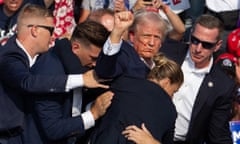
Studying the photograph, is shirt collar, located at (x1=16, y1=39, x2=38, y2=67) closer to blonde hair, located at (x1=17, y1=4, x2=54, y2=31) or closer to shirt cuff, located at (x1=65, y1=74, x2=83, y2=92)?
blonde hair, located at (x1=17, y1=4, x2=54, y2=31)

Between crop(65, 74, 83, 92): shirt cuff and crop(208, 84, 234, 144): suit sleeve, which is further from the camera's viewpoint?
crop(208, 84, 234, 144): suit sleeve

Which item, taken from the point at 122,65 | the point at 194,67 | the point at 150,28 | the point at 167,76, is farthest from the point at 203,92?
the point at 122,65

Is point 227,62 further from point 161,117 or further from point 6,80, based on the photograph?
point 6,80

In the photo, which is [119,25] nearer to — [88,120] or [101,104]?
[101,104]

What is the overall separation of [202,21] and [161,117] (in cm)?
157

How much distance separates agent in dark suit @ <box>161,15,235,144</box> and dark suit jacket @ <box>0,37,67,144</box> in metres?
1.35

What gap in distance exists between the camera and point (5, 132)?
149 inches

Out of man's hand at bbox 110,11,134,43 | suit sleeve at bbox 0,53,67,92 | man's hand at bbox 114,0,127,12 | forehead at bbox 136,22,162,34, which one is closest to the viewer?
man's hand at bbox 110,11,134,43

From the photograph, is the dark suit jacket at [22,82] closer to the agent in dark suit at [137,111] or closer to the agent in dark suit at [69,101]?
the agent in dark suit at [69,101]

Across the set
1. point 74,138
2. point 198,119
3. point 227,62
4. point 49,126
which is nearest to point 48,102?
point 49,126

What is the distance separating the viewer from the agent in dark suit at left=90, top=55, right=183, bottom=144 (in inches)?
136

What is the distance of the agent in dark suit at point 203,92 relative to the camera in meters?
4.60

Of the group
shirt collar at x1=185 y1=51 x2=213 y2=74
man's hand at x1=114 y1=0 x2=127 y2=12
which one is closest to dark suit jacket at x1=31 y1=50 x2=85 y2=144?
shirt collar at x1=185 y1=51 x2=213 y2=74

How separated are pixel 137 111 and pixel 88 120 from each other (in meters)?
0.38
